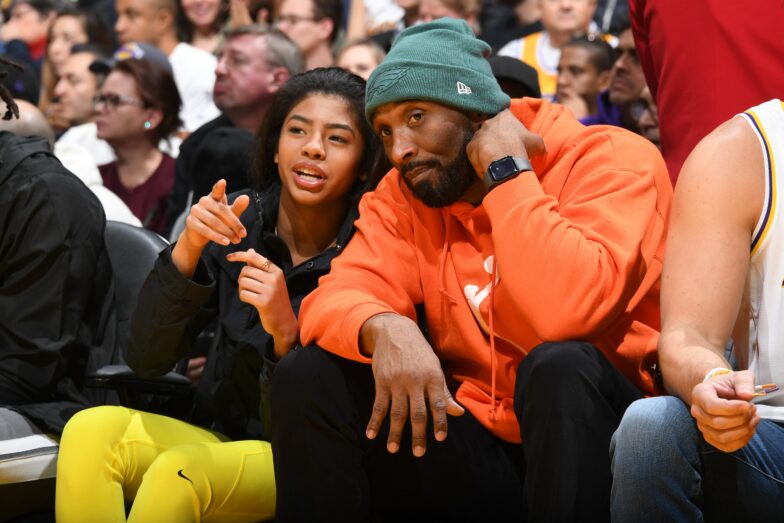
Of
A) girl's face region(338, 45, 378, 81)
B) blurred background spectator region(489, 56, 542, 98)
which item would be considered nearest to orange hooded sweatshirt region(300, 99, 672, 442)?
blurred background spectator region(489, 56, 542, 98)

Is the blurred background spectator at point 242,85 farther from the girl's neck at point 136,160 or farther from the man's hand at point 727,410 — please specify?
the man's hand at point 727,410

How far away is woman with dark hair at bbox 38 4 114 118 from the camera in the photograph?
27.3ft

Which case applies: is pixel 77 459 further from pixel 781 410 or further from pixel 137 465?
pixel 781 410

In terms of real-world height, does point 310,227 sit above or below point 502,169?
below

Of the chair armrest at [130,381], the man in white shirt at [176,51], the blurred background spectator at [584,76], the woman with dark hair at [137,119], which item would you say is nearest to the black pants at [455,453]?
the chair armrest at [130,381]

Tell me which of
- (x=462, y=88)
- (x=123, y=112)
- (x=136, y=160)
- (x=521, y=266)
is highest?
(x=462, y=88)

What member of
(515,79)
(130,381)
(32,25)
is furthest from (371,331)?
(32,25)

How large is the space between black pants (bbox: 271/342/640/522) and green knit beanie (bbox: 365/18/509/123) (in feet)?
2.16

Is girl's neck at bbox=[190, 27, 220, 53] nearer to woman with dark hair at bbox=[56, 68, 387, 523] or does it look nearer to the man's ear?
the man's ear

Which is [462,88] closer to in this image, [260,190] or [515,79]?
[260,190]

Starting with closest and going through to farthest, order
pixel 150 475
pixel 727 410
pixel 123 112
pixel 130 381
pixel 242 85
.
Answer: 1. pixel 727 410
2. pixel 150 475
3. pixel 130 381
4. pixel 242 85
5. pixel 123 112

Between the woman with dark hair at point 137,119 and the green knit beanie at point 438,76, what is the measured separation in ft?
11.0

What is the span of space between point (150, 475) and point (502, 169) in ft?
3.72

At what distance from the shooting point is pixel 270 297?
295 cm
